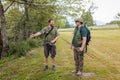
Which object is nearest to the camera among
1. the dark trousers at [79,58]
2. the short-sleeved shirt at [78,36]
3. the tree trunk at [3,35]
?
the short-sleeved shirt at [78,36]

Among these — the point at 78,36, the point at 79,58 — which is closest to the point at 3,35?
the point at 79,58

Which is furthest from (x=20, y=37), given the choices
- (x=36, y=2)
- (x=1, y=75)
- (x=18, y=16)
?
(x=1, y=75)

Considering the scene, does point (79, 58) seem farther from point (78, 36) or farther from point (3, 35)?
point (3, 35)

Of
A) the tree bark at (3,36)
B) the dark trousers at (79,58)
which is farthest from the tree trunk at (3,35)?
the dark trousers at (79,58)

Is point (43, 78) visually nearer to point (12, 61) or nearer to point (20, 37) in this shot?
point (12, 61)

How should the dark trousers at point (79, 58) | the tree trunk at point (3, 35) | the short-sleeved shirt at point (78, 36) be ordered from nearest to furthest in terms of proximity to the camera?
the short-sleeved shirt at point (78, 36) < the dark trousers at point (79, 58) < the tree trunk at point (3, 35)

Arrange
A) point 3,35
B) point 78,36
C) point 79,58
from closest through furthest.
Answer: point 78,36
point 79,58
point 3,35

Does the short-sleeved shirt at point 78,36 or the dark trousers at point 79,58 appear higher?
the short-sleeved shirt at point 78,36

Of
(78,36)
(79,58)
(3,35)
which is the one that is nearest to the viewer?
(78,36)

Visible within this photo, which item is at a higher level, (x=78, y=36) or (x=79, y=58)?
(x=78, y=36)

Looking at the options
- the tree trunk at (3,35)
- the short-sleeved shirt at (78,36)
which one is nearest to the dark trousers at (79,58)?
the short-sleeved shirt at (78,36)

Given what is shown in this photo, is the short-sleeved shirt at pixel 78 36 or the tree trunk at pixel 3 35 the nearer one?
the short-sleeved shirt at pixel 78 36

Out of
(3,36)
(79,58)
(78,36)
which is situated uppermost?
(78,36)

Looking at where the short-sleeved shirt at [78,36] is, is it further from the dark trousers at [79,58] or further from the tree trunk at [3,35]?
the tree trunk at [3,35]
